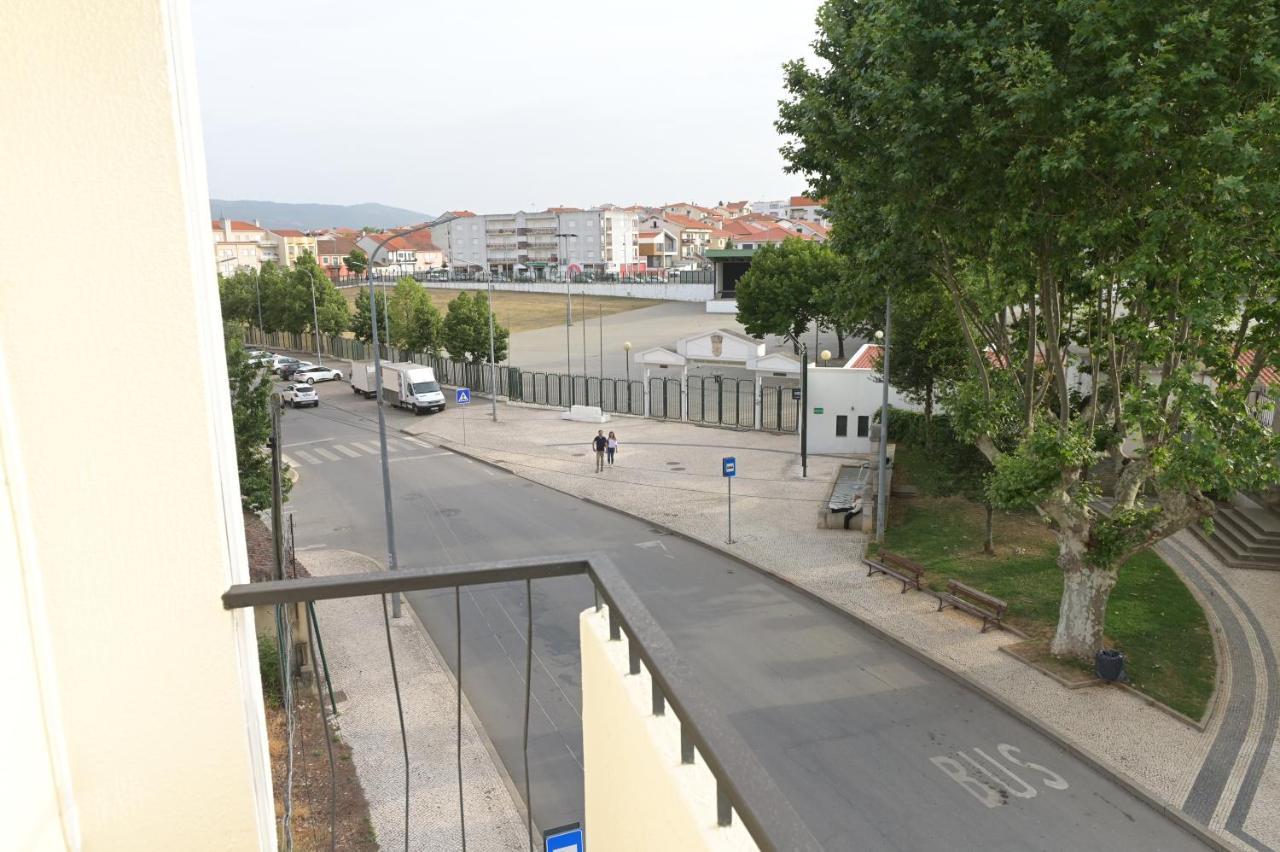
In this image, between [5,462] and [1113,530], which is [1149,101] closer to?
[1113,530]

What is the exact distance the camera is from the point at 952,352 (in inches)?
810

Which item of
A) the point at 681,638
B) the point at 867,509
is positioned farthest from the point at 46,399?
the point at 867,509

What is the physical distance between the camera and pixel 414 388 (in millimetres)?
37938

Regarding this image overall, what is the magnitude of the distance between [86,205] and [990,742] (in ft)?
38.0

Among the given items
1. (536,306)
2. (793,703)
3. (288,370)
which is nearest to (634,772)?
(793,703)

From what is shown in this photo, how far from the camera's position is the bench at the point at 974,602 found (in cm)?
1407

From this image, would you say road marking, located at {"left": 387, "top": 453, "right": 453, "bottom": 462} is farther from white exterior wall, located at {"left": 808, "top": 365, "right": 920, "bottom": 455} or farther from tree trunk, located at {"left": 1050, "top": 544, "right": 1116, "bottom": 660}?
tree trunk, located at {"left": 1050, "top": 544, "right": 1116, "bottom": 660}

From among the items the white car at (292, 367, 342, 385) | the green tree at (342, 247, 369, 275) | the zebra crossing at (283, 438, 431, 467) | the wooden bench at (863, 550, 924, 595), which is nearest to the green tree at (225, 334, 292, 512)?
the zebra crossing at (283, 438, 431, 467)

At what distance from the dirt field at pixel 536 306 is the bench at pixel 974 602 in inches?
2462

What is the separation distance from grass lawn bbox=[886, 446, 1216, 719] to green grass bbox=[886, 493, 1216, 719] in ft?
0.05

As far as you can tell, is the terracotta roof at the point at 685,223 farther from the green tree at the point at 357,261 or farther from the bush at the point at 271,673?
the bush at the point at 271,673

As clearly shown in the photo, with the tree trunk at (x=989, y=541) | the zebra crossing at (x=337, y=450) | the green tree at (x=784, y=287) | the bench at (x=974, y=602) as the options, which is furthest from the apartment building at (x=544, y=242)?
the bench at (x=974, y=602)

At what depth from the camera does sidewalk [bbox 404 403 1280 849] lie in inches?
398

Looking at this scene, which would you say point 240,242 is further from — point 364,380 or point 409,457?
point 409,457
